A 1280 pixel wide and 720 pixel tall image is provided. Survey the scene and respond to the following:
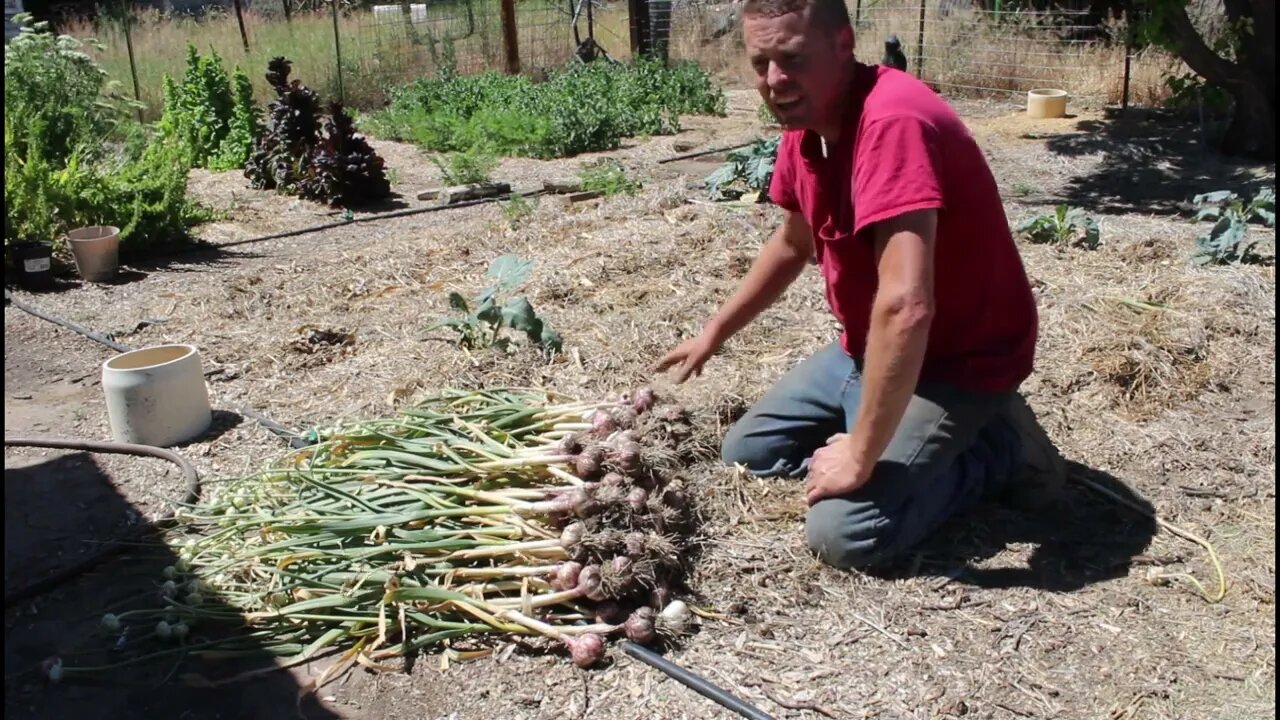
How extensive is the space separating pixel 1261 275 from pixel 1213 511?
85.8 inches

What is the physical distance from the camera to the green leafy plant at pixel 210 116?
9.40m

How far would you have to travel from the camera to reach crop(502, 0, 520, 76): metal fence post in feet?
43.7

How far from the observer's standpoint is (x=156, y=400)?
12.2ft

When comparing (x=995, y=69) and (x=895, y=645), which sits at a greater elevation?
(x=995, y=69)

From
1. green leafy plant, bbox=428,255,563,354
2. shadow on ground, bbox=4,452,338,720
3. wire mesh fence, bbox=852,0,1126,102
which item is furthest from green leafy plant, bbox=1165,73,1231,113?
shadow on ground, bbox=4,452,338,720

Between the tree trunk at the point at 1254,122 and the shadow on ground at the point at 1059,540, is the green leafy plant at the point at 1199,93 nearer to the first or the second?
the tree trunk at the point at 1254,122

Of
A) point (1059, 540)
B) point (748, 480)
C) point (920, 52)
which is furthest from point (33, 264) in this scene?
point (920, 52)

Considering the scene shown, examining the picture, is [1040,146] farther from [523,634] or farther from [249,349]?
[523,634]

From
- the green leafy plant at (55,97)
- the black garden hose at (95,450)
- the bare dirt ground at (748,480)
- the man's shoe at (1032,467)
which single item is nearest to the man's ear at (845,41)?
the man's shoe at (1032,467)

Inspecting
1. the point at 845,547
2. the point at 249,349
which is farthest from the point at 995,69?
the point at 845,547

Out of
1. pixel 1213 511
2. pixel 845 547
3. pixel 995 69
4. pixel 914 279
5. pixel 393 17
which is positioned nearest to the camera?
pixel 914 279

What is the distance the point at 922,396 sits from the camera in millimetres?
2824

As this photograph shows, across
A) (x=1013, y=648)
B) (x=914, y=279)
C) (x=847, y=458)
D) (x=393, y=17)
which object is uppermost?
(x=393, y=17)

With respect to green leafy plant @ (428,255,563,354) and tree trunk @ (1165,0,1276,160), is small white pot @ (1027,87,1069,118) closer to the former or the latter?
tree trunk @ (1165,0,1276,160)
